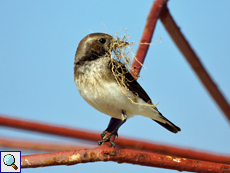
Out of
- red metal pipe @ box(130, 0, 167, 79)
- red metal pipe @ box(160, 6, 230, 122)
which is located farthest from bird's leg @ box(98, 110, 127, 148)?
red metal pipe @ box(160, 6, 230, 122)

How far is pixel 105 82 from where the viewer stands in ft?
5.43

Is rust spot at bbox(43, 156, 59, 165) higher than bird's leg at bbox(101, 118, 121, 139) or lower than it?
lower

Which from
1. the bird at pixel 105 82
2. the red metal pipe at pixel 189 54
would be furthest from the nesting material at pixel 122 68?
the red metal pipe at pixel 189 54

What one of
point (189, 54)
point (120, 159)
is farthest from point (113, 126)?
point (189, 54)

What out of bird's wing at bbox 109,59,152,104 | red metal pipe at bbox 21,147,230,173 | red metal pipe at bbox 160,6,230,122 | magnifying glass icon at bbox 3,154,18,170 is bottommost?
red metal pipe at bbox 21,147,230,173

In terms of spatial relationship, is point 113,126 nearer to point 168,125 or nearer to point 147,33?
point 168,125

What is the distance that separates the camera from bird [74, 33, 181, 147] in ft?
5.44

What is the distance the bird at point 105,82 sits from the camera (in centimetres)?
166

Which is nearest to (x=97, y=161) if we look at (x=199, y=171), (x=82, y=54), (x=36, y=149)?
(x=199, y=171)

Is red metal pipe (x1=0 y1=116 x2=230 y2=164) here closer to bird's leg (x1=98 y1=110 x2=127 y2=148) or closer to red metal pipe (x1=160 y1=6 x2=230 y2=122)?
bird's leg (x1=98 y1=110 x2=127 y2=148)

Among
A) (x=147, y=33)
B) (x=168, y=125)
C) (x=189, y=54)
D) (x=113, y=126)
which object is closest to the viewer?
(x=113, y=126)

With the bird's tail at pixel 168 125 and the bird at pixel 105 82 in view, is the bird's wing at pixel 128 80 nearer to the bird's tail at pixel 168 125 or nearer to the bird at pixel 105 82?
the bird at pixel 105 82

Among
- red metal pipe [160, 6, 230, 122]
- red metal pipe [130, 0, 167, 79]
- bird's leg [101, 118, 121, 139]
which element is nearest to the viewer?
bird's leg [101, 118, 121, 139]

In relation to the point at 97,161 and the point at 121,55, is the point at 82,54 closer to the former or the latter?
the point at 121,55
